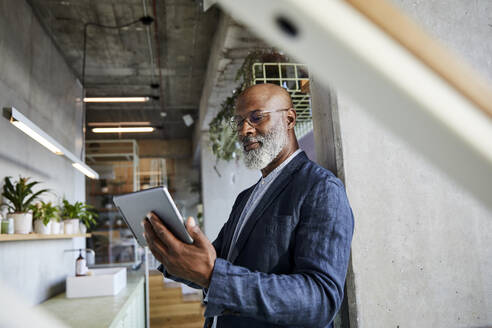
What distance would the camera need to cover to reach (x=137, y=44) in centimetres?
542

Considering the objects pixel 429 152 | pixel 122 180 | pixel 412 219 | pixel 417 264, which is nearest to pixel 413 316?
pixel 417 264

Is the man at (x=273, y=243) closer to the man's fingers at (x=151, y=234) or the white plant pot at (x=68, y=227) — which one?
the man's fingers at (x=151, y=234)

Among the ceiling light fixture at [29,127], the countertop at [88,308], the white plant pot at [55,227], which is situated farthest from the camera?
the white plant pot at [55,227]

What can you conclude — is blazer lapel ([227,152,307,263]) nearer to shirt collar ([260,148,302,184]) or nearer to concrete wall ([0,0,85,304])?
shirt collar ([260,148,302,184])

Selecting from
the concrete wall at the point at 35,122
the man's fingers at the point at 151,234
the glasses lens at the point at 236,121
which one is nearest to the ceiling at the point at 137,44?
the concrete wall at the point at 35,122

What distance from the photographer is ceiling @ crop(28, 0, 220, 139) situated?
446cm

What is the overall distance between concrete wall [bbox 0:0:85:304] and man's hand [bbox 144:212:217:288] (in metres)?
2.54

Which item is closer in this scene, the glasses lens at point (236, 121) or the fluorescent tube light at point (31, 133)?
the glasses lens at point (236, 121)

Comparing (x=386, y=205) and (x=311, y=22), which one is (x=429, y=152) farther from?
(x=386, y=205)

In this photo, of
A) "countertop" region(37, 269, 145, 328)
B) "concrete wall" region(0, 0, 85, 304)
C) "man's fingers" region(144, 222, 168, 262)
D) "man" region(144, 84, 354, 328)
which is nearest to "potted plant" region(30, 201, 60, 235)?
"concrete wall" region(0, 0, 85, 304)

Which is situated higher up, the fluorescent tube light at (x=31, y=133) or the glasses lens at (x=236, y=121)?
the fluorescent tube light at (x=31, y=133)

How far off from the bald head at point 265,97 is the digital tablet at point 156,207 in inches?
23.6

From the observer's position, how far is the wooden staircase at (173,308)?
6199 mm

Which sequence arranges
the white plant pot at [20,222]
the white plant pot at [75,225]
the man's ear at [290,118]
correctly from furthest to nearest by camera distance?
the white plant pot at [75,225] < the white plant pot at [20,222] < the man's ear at [290,118]
